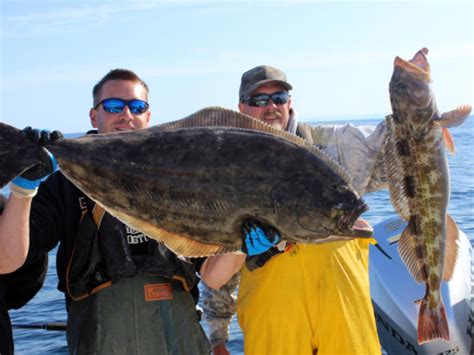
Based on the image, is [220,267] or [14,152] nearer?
[14,152]

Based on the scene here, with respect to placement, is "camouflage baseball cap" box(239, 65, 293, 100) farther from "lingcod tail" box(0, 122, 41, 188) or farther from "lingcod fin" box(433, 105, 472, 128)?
"lingcod tail" box(0, 122, 41, 188)

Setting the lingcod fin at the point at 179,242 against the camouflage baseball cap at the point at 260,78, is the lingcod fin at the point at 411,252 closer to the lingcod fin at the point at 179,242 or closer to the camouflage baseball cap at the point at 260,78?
the lingcod fin at the point at 179,242

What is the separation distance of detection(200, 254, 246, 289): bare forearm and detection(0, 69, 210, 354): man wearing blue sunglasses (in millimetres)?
116

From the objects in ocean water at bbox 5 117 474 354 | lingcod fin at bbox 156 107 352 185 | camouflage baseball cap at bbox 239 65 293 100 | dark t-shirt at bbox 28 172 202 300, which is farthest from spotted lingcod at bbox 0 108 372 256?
ocean water at bbox 5 117 474 354

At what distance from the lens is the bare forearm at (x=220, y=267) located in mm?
4230

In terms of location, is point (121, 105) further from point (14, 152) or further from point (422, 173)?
point (422, 173)

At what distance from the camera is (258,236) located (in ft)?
9.84

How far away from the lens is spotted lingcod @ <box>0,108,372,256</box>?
2.95m

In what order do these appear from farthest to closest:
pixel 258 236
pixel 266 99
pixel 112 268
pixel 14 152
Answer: pixel 266 99
pixel 112 268
pixel 14 152
pixel 258 236

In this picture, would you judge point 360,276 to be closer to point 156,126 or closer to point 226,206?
point 226,206

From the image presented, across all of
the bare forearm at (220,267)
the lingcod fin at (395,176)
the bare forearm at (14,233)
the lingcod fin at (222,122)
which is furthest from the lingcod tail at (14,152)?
the lingcod fin at (395,176)

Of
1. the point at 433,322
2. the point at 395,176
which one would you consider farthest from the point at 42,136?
the point at 433,322

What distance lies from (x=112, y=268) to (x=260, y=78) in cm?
195

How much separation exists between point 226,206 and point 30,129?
111cm
